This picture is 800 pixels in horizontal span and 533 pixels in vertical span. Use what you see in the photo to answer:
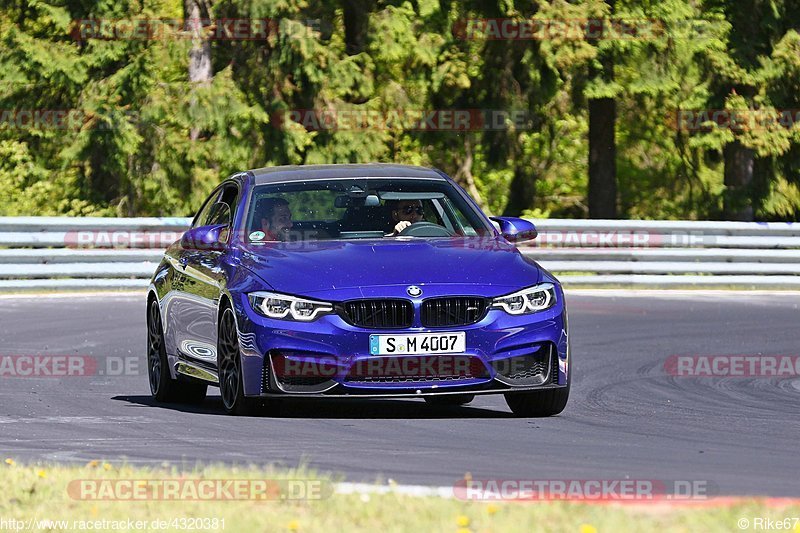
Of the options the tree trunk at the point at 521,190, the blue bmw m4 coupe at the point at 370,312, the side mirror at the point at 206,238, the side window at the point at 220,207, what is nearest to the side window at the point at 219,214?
the side window at the point at 220,207

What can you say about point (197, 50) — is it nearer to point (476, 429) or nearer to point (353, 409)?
point (353, 409)

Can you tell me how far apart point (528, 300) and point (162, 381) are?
316 cm

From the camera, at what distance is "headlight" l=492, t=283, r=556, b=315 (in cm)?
992

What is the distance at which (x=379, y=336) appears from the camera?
9734mm

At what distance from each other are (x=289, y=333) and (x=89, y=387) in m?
3.62

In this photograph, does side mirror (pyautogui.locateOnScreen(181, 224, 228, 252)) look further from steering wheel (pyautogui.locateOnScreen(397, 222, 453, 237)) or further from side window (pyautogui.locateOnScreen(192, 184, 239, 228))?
steering wheel (pyautogui.locateOnScreen(397, 222, 453, 237))

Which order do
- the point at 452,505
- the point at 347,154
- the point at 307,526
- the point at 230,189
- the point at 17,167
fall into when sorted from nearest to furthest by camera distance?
the point at 307,526, the point at 452,505, the point at 230,189, the point at 347,154, the point at 17,167

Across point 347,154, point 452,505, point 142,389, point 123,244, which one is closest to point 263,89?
point 347,154

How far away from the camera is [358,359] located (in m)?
9.71

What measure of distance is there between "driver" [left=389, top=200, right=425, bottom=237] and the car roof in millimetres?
297

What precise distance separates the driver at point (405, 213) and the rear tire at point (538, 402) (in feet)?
4.30

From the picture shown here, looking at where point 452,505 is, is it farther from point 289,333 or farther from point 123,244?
point 123,244

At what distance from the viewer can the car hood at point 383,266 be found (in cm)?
983

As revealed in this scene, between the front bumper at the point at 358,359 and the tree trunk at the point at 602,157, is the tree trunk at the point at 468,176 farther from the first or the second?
the front bumper at the point at 358,359
